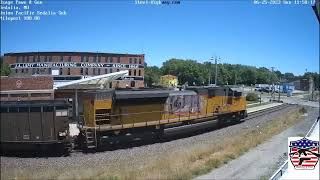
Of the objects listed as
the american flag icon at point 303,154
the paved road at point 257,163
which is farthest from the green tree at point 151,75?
the american flag icon at point 303,154

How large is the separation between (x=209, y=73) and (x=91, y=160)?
17.9 feet

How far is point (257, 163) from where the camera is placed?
47.3 ft

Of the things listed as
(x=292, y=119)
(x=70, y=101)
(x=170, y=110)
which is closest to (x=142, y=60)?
(x=70, y=101)

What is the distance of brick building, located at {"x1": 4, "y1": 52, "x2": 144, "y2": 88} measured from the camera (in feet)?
32.0

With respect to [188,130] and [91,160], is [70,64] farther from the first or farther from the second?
[188,130]

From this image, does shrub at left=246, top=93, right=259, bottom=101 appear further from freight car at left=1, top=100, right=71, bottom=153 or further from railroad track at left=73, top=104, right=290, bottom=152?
freight car at left=1, top=100, right=71, bottom=153

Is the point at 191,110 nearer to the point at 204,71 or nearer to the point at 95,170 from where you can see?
the point at 204,71

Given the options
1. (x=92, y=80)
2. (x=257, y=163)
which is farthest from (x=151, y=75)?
(x=257, y=163)

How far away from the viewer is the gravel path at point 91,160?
952 centimetres

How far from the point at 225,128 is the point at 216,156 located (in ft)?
22.2

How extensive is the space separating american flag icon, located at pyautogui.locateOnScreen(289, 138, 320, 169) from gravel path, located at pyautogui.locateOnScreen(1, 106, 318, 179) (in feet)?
13.7

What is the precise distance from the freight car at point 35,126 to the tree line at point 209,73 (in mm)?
2965

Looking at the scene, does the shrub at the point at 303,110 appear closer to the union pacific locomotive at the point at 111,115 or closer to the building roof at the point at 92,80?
the union pacific locomotive at the point at 111,115

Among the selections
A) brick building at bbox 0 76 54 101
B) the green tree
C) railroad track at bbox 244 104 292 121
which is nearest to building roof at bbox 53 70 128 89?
brick building at bbox 0 76 54 101
